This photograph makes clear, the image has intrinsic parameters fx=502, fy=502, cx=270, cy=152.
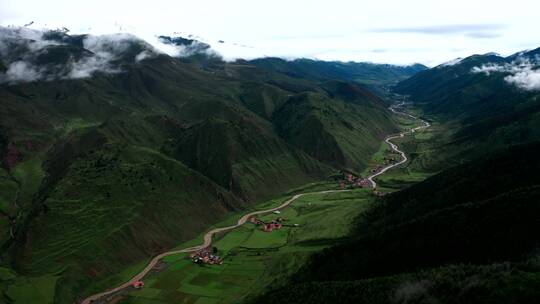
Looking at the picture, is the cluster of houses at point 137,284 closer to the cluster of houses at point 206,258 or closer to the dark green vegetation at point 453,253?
the cluster of houses at point 206,258

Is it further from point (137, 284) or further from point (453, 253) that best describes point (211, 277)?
point (453, 253)

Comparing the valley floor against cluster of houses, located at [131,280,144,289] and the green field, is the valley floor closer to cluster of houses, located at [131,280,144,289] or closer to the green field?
the green field

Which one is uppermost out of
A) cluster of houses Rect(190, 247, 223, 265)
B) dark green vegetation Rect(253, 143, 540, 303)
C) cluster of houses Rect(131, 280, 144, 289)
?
dark green vegetation Rect(253, 143, 540, 303)

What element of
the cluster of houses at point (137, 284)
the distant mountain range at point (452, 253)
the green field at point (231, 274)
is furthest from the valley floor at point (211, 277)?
the distant mountain range at point (452, 253)

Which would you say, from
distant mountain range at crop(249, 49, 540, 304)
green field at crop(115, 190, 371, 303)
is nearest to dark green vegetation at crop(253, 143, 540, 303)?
distant mountain range at crop(249, 49, 540, 304)

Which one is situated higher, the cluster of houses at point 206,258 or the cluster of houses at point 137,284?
the cluster of houses at point 206,258
